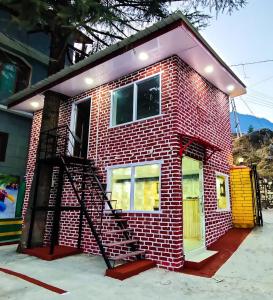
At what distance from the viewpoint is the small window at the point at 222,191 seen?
8.88 metres

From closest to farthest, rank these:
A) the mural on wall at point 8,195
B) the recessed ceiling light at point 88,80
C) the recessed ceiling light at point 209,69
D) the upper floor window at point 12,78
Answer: the recessed ceiling light at point 209,69 → the recessed ceiling light at point 88,80 → the mural on wall at point 8,195 → the upper floor window at point 12,78

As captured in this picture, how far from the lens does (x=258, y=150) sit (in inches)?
970

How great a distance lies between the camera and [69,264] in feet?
21.4

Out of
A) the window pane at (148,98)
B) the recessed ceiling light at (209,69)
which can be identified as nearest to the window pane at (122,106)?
the window pane at (148,98)

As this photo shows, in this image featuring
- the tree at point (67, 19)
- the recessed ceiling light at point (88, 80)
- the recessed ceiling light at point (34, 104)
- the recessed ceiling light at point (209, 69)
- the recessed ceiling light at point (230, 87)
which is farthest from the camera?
the recessed ceiling light at point (34, 104)

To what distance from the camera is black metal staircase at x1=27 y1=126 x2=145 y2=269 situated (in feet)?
22.4

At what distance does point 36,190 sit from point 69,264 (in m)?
2.94

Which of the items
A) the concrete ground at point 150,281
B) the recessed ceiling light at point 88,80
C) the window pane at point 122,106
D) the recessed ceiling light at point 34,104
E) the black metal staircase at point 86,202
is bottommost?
the concrete ground at point 150,281

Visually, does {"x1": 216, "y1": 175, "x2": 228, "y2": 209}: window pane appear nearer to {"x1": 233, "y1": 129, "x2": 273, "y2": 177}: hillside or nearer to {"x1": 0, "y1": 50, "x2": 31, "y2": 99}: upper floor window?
{"x1": 0, "y1": 50, "x2": 31, "y2": 99}: upper floor window

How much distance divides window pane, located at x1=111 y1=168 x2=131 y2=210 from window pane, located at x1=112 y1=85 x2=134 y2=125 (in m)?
1.59

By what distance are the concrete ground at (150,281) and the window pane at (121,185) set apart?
2191 millimetres

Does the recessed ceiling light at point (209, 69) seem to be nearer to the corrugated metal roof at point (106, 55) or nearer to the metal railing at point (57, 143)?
the corrugated metal roof at point (106, 55)

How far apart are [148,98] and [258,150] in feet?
66.8

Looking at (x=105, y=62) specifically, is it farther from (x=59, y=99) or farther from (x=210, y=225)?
(x=210, y=225)
